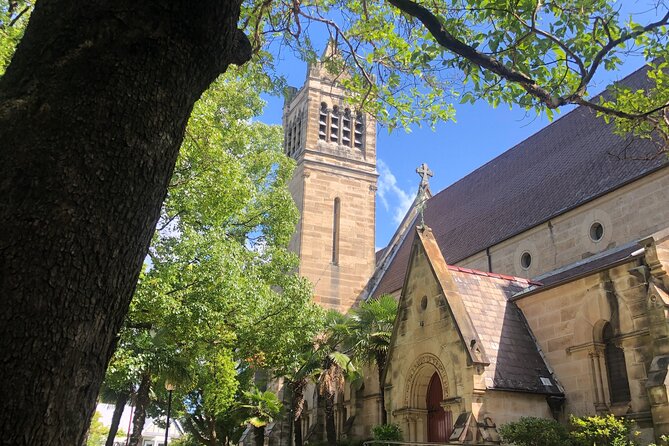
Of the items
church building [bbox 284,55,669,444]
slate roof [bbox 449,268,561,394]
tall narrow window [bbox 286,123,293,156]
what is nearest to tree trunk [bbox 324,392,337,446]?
church building [bbox 284,55,669,444]

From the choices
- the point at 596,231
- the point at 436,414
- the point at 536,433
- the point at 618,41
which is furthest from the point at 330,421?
the point at 618,41

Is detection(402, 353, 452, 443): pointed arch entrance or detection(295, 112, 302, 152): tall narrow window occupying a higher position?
detection(295, 112, 302, 152): tall narrow window

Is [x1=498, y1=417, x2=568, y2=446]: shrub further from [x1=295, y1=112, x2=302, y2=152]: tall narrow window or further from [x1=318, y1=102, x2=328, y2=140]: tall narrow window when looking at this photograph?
[x1=318, y1=102, x2=328, y2=140]: tall narrow window

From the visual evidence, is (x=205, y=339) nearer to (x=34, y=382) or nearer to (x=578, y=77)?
(x=578, y=77)

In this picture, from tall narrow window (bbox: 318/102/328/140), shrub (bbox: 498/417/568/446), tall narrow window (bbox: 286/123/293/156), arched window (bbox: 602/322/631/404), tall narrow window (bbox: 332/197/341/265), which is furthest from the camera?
tall narrow window (bbox: 286/123/293/156)

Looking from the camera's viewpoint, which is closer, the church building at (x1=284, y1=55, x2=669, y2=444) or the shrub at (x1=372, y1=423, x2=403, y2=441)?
the church building at (x1=284, y1=55, x2=669, y2=444)

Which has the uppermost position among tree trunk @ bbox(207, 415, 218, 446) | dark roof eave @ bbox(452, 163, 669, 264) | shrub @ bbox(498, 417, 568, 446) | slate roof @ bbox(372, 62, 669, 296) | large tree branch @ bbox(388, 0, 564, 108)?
slate roof @ bbox(372, 62, 669, 296)

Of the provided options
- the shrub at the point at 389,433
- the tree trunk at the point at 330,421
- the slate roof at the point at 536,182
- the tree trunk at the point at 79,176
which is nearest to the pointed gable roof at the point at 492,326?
the shrub at the point at 389,433

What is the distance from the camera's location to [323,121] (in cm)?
3766

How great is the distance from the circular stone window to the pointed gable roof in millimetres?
3093

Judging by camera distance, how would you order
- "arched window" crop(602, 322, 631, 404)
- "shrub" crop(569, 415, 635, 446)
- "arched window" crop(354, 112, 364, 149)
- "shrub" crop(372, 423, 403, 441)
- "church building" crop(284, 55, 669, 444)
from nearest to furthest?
"shrub" crop(569, 415, 635, 446), "church building" crop(284, 55, 669, 444), "arched window" crop(602, 322, 631, 404), "shrub" crop(372, 423, 403, 441), "arched window" crop(354, 112, 364, 149)

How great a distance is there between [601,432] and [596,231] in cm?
897

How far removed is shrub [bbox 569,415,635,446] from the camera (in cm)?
1153

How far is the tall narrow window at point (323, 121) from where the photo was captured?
37.1 m
